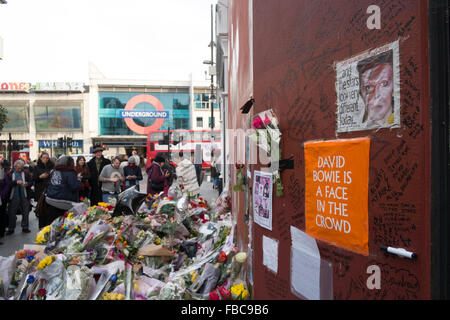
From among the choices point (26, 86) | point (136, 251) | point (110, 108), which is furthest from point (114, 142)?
point (136, 251)

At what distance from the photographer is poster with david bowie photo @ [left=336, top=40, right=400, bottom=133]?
1760mm

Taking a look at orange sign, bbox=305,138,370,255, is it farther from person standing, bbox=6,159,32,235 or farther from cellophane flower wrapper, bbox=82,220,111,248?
person standing, bbox=6,159,32,235

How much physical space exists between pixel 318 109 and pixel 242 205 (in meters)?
2.47

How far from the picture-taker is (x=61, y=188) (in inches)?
255

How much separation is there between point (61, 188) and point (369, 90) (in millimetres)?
5997

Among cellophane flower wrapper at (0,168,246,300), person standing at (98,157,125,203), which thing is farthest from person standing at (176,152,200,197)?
cellophane flower wrapper at (0,168,246,300)

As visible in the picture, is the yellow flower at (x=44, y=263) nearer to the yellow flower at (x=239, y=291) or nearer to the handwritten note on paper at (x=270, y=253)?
the yellow flower at (x=239, y=291)

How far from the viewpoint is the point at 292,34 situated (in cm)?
265

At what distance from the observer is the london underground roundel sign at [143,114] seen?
4791cm

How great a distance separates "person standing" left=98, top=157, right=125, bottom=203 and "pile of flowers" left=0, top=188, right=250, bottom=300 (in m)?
2.47

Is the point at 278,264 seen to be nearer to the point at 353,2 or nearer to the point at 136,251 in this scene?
the point at 353,2

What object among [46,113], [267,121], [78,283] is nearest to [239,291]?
[78,283]

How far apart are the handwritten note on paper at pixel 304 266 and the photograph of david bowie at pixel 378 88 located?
953 millimetres

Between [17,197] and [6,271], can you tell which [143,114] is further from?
[6,271]
